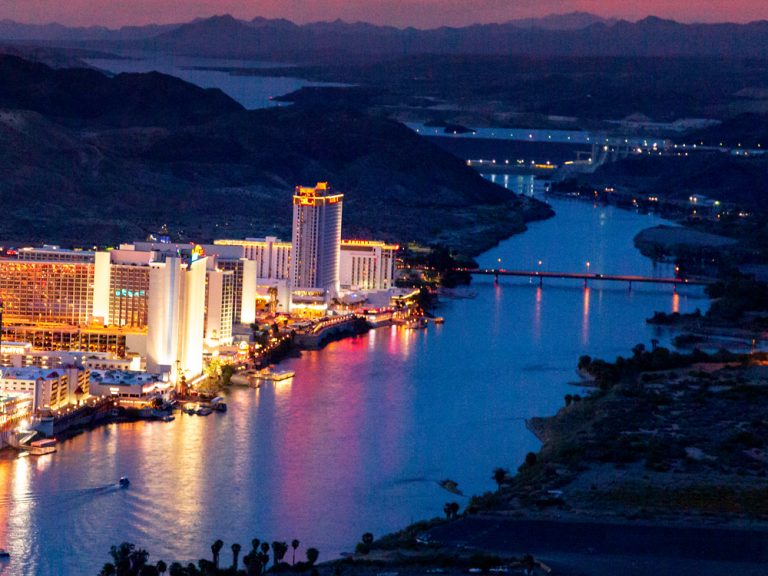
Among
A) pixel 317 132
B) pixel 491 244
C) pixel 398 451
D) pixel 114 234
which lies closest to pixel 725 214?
pixel 491 244

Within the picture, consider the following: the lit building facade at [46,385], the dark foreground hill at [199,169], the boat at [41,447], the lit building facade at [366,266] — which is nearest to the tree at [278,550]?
the boat at [41,447]

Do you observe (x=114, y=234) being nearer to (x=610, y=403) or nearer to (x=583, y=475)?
(x=610, y=403)

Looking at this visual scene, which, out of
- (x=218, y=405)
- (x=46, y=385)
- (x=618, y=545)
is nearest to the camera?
(x=618, y=545)

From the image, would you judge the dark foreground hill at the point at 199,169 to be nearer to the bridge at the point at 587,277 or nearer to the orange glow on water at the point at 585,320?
the bridge at the point at 587,277

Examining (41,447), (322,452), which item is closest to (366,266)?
(322,452)

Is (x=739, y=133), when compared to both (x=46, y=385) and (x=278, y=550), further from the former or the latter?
(x=278, y=550)
